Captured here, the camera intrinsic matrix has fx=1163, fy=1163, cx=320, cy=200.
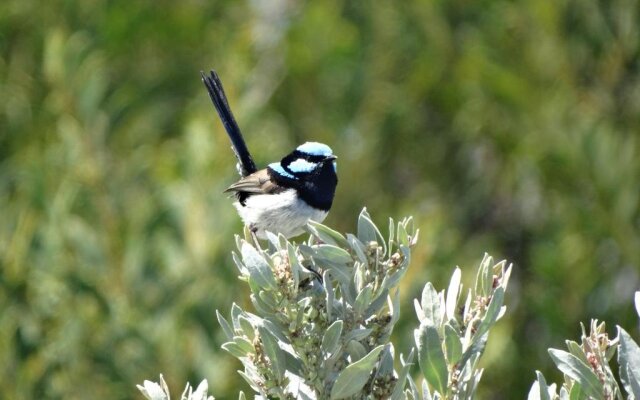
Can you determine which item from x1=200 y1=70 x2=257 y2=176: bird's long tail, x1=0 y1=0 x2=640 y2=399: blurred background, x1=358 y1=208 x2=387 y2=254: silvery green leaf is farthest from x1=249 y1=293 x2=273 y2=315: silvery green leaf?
x1=0 y1=0 x2=640 y2=399: blurred background

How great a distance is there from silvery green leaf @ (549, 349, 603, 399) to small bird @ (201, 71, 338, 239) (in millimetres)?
1940

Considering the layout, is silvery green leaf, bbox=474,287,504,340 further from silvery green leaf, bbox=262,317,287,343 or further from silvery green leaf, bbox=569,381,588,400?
silvery green leaf, bbox=262,317,287,343

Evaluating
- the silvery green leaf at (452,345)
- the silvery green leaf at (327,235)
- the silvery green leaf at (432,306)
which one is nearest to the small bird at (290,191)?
the silvery green leaf at (327,235)

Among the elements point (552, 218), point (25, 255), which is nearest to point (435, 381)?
point (25, 255)

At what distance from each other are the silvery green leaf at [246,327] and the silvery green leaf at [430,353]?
0.37 meters

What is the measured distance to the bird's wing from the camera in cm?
451

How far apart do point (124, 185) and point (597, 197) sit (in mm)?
2773

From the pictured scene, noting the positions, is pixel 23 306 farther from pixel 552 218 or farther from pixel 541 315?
pixel 552 218

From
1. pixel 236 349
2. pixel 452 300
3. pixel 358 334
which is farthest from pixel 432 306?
pixel 236 349

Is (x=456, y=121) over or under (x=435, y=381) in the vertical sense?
over

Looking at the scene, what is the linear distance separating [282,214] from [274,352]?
195cm

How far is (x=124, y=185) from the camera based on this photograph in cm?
664

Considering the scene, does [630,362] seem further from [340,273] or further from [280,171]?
[280,171]

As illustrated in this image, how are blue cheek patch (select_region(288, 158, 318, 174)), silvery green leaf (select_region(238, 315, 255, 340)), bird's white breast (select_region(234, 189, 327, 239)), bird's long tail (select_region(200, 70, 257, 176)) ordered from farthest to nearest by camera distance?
bird's long tail (select_region(200, 70, 257, 176)) → blue cheek patch (select_region(288, 158, 318, 174)) → bird's white breast (select_region(234, 189, 327, 239)) → silvery green leaf (select_region(238, 315, 255, 340))
